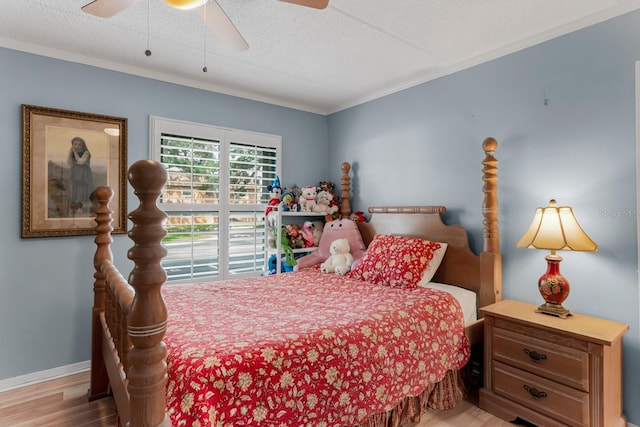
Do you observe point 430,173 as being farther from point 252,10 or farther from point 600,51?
point 252,10

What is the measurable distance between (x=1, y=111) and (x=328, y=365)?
2767 mm

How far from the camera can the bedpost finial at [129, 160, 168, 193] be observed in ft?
2.76

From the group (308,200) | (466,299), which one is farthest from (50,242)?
(466,299)

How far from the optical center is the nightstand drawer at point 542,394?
1754 mm

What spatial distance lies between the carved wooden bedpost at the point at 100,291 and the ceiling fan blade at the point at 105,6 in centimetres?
102

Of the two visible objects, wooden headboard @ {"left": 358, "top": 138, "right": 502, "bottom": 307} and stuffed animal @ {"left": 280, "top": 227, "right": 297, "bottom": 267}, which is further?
stuffed animal @ {"left": 280, "top": 227, "right": 297, "bottom": 267}

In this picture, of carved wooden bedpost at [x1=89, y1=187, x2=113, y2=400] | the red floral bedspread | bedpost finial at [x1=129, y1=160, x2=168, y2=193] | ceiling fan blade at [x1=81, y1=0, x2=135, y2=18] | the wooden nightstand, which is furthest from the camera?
carved wooden bedpost at [x1=89, y1=187, x2=113, y2=400]

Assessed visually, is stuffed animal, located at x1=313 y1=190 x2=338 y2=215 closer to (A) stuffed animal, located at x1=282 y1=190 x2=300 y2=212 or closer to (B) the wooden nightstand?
(A) stuffed animal, located at x1=282 y1=190 x2=300 y2=212

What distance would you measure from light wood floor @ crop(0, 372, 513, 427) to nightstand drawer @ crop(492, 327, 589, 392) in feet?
1.26

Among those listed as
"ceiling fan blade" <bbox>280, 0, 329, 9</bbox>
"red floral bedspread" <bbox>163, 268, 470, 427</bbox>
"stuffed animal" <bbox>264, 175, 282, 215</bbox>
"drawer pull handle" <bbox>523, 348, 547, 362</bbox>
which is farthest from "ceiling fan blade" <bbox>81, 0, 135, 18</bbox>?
"drawer pull handle" <bbox>523, 348, 547, 362</bbox>

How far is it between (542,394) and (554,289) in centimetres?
58

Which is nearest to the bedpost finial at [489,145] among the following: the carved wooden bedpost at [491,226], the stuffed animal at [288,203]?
the carved wooden bedpost at [491,226]

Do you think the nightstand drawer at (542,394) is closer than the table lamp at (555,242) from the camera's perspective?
Yes

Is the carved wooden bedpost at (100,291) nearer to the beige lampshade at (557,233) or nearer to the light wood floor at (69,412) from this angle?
the light wood floor at (69,412)
